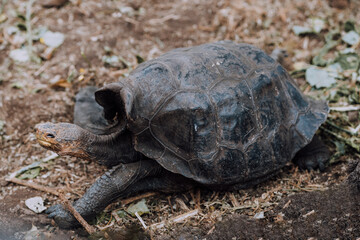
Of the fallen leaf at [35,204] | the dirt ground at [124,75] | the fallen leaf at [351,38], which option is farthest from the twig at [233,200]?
the fallen leaf at [351,38]

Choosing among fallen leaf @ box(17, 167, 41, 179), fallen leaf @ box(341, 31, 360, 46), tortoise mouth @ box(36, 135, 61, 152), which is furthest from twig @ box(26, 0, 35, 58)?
fallen leaf @ box(341, 31, 360, 46)

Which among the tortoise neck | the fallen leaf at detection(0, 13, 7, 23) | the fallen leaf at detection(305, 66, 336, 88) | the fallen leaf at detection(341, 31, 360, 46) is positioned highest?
the fallen leaf at detection(341, 31, 360, 46)

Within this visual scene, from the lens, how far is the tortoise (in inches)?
145

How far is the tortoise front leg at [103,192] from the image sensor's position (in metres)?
3.70

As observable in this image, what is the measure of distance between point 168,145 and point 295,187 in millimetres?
1371

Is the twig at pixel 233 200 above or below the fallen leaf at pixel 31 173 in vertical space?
above

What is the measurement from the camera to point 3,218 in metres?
3.67

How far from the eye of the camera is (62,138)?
3545 mm

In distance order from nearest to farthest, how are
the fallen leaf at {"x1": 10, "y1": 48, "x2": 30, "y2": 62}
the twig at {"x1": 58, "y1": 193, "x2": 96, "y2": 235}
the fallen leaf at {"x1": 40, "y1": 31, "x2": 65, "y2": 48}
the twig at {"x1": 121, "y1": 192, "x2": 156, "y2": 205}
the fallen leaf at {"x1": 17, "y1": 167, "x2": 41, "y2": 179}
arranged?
the twig at {"x1": 58, "y1": 193, "x2": 96, "y2": 235} < the twig at {"x1": 121, "y1": 192, "x2": 156, "y2": 205} < the fallen leaf at {"x1": 17, "y1": 167, "x2": 41, "y2": 179} < the fallen leaf at {"x1": 10, "y1": 48, "x2": 30, "y2": 62} < the fallen leaf at {"x1": 40, "y1": 31, "x2": 65, "y2": 48}

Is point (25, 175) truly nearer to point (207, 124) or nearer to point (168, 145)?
point (168, 145)

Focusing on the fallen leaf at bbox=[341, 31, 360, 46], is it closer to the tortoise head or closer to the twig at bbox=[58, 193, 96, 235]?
the tortoise head

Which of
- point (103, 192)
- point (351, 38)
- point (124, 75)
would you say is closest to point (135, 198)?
point (103, 192)

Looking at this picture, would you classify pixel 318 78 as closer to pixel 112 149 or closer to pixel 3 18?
pixel 112 149

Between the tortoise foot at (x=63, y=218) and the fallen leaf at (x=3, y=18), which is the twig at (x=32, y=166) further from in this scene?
the fallen leaf at (x=3, y=18)
